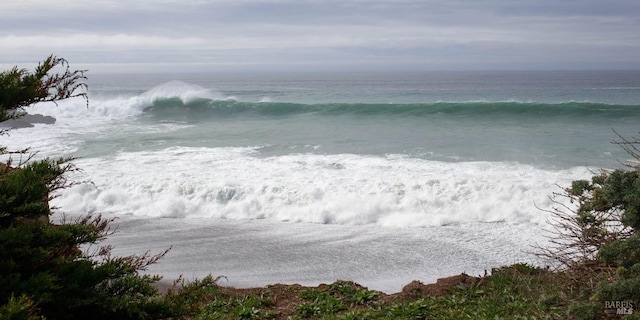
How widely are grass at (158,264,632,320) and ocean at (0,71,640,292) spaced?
96cm

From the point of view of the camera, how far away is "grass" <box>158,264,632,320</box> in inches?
198

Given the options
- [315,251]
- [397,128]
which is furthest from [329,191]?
[397,128]

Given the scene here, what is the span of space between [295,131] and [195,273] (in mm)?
15133

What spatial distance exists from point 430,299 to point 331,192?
596 cm

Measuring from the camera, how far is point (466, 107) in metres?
28.7

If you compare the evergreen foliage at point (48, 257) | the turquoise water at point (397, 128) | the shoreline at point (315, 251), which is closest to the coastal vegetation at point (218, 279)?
the evergreen foliage at point (48, 257)

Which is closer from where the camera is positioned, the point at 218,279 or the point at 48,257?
the point at 48,257

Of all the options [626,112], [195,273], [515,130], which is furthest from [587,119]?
[195,273]

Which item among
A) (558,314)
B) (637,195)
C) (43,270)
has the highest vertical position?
(637,195)

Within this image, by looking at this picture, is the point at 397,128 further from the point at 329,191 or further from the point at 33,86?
the point at 33,86

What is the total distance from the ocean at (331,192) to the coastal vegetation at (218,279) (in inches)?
46.7

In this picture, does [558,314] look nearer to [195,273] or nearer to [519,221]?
[195,273]

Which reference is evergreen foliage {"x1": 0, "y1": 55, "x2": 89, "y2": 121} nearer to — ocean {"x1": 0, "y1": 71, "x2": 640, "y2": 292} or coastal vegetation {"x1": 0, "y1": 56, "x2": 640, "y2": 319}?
coastal vegetation {"x1": 0, "y1": 56, "x2": 640, "y2": 319}

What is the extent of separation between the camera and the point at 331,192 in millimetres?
11875
